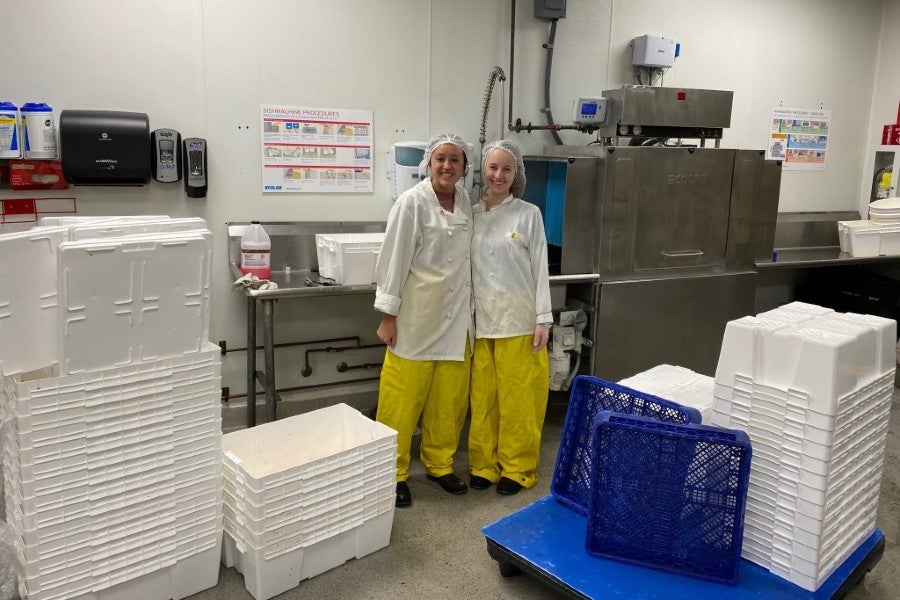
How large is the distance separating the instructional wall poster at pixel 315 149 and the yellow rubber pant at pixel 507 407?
1.19 metres

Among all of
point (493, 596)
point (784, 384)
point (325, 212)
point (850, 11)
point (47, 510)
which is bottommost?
point (493, 596)

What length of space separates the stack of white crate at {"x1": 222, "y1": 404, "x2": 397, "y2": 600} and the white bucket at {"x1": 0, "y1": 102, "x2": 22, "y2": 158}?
4.79 feet

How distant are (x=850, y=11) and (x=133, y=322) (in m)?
4.91

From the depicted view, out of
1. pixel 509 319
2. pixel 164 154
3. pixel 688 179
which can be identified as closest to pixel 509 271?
pixel 509 319

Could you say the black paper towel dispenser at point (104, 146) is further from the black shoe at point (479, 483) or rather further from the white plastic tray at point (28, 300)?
the black shoe at point (479, 483)

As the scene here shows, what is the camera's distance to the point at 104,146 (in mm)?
2803

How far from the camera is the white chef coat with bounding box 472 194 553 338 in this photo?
2730mm

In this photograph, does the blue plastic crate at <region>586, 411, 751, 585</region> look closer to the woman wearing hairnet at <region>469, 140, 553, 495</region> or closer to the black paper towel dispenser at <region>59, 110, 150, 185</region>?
the woman wearing hairnet at <region>469, 140, 553, 495</region>

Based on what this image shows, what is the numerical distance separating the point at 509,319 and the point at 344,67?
60.7 inches

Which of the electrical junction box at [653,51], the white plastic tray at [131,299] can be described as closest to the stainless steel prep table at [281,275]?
the white plastic tray at [131,299]

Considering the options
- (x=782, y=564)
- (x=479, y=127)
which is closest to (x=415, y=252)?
(x=479, y=127)

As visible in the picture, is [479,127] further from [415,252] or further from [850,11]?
[850,11]

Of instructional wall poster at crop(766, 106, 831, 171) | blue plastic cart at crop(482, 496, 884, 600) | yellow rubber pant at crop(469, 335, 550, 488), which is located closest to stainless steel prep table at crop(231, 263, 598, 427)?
yellow rubber pant at crop(469, 335, 550, 488)

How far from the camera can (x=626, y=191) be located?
11.0ft
